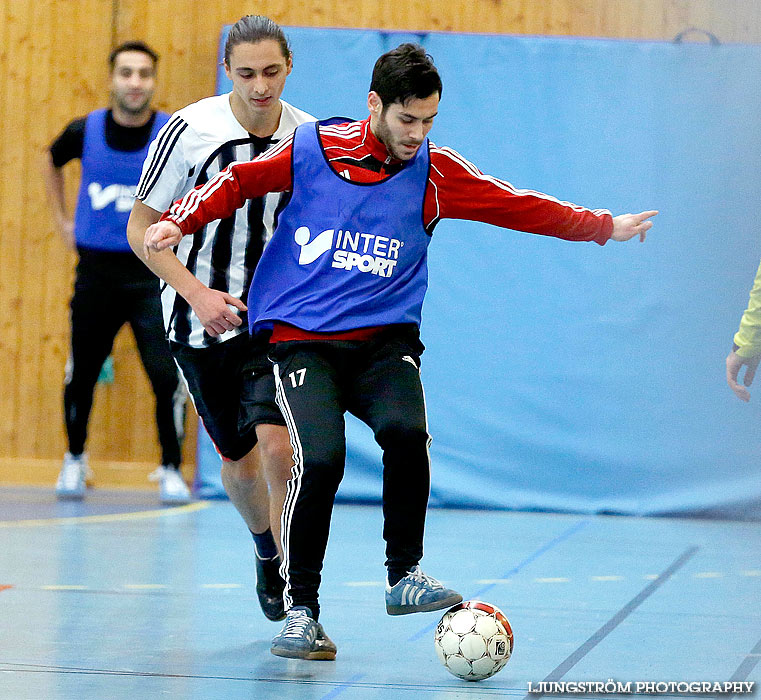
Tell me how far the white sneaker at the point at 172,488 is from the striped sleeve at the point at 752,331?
3834 mm

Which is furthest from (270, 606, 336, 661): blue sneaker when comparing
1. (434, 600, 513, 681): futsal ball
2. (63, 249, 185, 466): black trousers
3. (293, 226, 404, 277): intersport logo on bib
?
(63, 249, 185, 466): black trousers

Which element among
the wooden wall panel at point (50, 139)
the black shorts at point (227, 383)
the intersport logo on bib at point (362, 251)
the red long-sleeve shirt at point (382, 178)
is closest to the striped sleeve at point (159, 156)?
the red long-sleeve shirt at point (382, 178)

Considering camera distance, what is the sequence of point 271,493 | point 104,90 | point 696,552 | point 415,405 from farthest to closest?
point 104,90, point 696,552, point 271,493, point 415,405

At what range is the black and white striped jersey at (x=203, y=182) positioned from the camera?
3.88 metres

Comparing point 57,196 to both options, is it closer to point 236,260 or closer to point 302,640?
point 236,260

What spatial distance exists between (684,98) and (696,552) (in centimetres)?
264

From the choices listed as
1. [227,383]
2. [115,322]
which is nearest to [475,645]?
[227,383]

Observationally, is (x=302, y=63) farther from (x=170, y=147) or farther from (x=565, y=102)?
(x=170, y=147)

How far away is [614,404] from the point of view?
7.13 meters

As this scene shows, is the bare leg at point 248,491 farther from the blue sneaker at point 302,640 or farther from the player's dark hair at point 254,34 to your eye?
the player's dark hair at point 254,34

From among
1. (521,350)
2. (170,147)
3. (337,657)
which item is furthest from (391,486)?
(521,350)

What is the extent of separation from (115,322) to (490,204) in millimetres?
3869

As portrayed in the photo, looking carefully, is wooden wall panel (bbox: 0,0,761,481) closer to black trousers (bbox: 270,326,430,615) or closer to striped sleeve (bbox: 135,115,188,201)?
striped sleeve (bbox: 135,115,188,201)

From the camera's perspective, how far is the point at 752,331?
13.3ft
